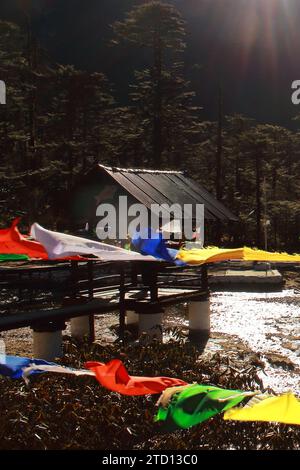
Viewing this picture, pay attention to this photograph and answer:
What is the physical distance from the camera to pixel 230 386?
33.0 ft

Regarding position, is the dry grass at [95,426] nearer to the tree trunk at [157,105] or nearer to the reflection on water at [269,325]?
the reflection on water at [269,325]

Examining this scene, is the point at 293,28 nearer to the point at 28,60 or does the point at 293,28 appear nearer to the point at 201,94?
the point at 201,94

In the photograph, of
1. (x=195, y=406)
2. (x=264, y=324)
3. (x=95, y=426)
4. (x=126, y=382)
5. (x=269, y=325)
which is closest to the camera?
(x=195, y=406)

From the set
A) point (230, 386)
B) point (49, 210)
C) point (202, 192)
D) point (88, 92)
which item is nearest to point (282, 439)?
point (230, 386)

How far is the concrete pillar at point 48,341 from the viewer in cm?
1213

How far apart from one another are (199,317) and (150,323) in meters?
2.87

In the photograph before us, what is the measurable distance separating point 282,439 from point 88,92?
128ft

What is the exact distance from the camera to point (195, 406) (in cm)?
541

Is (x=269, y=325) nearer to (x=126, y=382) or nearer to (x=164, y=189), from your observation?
(x=164, y=189)

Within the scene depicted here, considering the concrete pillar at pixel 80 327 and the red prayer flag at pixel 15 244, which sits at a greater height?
the red prayer flag at pixel 15 244

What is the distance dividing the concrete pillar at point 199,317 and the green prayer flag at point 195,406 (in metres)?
11.0
